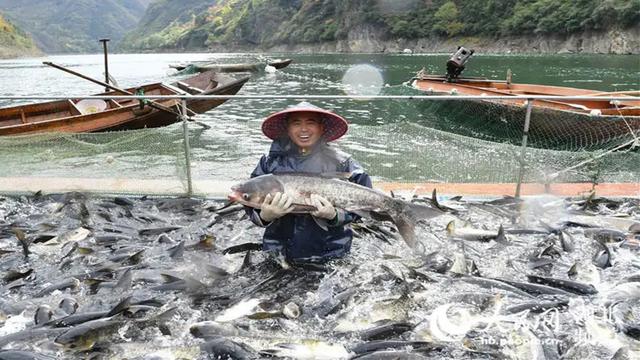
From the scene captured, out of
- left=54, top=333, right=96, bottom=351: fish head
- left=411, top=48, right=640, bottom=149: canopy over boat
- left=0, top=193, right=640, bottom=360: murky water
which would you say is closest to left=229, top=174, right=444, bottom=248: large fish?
left=0, top=193, right=640, bottom=360: murky water

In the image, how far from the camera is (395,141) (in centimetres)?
859

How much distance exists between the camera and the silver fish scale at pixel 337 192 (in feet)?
14.1

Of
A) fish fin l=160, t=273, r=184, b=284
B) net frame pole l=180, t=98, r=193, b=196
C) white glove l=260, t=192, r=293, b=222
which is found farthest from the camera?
net frame pole l=180, t=98, r=193, b=196

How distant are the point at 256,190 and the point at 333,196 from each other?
0.70 metres

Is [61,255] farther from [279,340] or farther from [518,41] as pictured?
[518,41]

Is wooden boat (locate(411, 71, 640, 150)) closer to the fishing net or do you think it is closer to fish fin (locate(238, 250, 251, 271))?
the fishing net

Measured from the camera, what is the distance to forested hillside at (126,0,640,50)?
82062 mm

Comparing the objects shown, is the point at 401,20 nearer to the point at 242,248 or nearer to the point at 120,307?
the point at 242,248

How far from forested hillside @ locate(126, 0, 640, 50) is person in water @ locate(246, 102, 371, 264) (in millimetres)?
85653

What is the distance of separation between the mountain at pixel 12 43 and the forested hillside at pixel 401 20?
57.4 metres

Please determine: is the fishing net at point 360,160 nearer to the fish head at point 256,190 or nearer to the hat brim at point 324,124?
the hat brim at point 324,124

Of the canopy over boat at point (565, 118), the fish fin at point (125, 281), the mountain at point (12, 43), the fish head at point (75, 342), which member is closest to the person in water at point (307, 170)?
the fish fin at point (125, 281)

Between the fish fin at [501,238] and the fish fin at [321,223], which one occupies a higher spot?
the fish fin at [321,223]

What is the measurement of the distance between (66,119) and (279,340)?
39.3 ft
